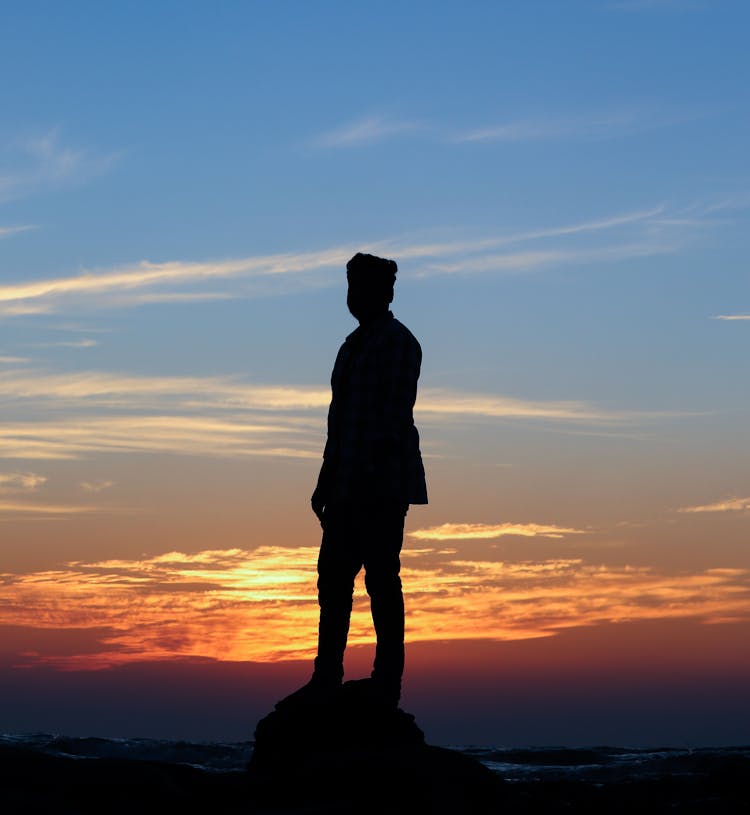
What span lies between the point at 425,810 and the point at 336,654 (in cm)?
316

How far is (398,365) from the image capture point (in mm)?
10258

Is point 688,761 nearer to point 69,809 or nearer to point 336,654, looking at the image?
point 336,654

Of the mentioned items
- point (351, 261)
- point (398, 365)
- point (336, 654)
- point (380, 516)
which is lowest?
point (336, 654)

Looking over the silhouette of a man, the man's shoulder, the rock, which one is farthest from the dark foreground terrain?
the man's shoulder

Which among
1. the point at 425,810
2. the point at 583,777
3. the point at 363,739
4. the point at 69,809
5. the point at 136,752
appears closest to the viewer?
the point at 69,809

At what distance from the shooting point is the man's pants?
10.3 m

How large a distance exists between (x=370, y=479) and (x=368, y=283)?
1796 mm

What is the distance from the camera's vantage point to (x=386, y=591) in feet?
33.8

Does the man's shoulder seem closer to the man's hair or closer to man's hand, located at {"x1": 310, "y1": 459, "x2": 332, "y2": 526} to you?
the man's hair

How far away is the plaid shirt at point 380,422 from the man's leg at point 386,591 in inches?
9.4

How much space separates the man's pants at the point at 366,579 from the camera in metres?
10.3

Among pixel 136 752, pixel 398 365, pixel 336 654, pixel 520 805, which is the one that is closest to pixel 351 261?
pixel 398 365

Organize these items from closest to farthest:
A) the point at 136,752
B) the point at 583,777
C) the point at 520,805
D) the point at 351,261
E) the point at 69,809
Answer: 1. the point at 69,809
2. the point at 520,805
3. the point at 351,261
4. the point at 583,777
5. the point at 136,752

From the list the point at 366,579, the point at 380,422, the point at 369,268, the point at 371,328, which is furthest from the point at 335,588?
the point at 369,268
